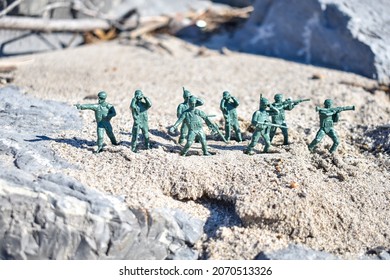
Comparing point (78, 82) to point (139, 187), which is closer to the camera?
point (139, 187)

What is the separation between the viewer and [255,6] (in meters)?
13.2

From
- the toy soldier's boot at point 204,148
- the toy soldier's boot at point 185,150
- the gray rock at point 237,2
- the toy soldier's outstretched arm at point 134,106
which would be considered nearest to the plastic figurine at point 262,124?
the toy soldier's boot at point 204,148

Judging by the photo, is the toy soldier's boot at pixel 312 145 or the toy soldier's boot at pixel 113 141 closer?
the toy soldier's boot at pixel 113 141

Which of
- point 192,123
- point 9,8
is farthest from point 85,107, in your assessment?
point 9,8

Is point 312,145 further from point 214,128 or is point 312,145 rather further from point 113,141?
point 113,141

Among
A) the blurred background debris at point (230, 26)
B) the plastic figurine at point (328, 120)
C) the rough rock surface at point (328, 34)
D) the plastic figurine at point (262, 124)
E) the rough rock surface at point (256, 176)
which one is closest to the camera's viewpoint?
the rough rock surface at point (256, 176)

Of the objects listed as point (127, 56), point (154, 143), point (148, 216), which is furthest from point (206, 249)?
point (127, 56)

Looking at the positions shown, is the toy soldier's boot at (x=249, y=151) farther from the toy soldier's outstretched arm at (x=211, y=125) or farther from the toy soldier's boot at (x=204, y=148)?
the toy soldier's boot at (x=204, y=148)

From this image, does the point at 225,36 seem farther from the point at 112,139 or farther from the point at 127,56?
the point at 112,139

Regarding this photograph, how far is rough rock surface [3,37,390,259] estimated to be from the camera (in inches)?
277

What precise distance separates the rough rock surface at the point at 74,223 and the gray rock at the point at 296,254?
31.7 inches

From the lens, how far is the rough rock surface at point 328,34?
37.7 ft

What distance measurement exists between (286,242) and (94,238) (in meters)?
2.08

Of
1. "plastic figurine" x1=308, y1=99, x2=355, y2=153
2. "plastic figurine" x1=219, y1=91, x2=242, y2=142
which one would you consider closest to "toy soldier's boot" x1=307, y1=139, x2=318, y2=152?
"plastic figurine" x1=308, y1=99, x2=355, y2=153
